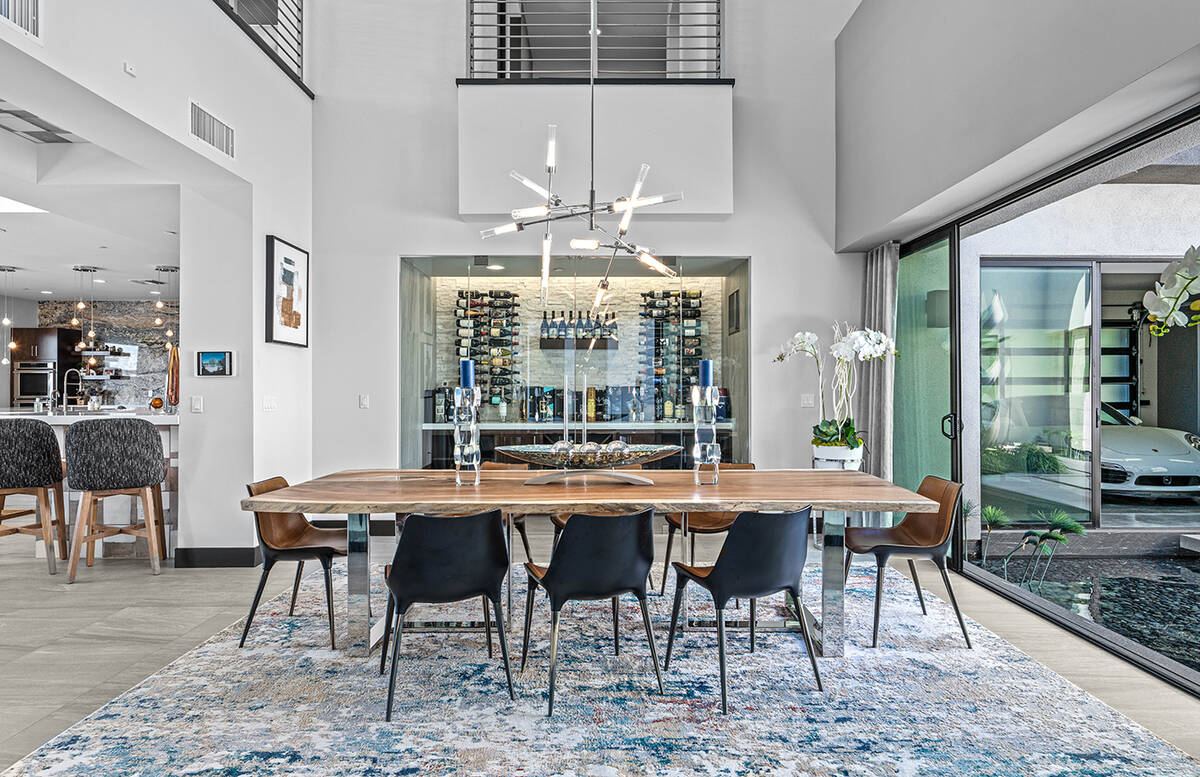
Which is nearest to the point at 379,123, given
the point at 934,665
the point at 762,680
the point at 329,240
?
the point at 329,240

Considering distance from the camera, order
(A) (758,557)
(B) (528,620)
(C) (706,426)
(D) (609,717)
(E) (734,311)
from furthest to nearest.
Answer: (E) (734,311)
(C) (706,426)
(B) (528,620)
(A) (758,557)
(D) (609,717)

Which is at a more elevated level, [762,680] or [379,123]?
[379,123]

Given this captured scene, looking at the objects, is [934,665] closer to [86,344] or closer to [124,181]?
[124,181]

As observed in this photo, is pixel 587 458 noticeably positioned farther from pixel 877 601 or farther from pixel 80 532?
pixel 80 532

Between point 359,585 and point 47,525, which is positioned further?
point 47,525

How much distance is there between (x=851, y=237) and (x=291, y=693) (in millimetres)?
4739

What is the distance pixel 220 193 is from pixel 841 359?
4466 millimetres

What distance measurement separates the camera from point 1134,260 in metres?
4.36

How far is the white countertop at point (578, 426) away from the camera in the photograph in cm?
596

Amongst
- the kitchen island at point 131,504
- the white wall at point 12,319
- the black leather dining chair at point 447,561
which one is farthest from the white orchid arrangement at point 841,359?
the white wall at point 12,319

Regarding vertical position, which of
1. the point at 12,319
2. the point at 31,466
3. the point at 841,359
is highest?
the point at 12,319

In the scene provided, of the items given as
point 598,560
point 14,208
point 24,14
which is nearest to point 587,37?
point 24,14

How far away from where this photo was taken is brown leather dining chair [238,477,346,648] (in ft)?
10.0

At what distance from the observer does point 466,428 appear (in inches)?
124
